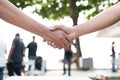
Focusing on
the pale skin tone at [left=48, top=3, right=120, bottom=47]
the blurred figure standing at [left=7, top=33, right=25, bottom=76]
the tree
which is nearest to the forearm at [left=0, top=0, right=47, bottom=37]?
the pale skin tone at [left=48, top=3, right=120, bottom=47]

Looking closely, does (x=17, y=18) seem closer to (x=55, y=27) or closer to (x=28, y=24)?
(x=28, y=24)

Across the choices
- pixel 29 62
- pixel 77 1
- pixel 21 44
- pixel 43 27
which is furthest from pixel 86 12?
pixel 43 27

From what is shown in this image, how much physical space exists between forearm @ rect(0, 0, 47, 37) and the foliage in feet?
77.4

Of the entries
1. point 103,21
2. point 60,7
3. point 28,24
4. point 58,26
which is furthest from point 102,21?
point 60,7

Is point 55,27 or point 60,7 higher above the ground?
point 60,7

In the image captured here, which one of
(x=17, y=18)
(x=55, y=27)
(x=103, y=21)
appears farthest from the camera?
(x=55, y=27)

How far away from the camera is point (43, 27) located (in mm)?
4543

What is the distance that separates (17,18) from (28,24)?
145 millimetres

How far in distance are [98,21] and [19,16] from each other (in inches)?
30.5

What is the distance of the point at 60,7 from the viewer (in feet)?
97.0

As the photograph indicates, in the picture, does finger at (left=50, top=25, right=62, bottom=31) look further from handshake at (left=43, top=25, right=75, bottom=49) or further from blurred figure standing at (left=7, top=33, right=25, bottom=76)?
blurred figure standing at (left=7, top=33, right=25, bottom=76)

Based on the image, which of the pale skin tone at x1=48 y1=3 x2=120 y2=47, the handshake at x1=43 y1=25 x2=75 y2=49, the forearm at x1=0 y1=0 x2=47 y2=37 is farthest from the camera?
the handshake at x1=43 y1=25 x2=75 y2=49

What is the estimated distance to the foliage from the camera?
28500mm

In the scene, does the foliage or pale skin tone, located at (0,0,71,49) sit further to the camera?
the foliage
